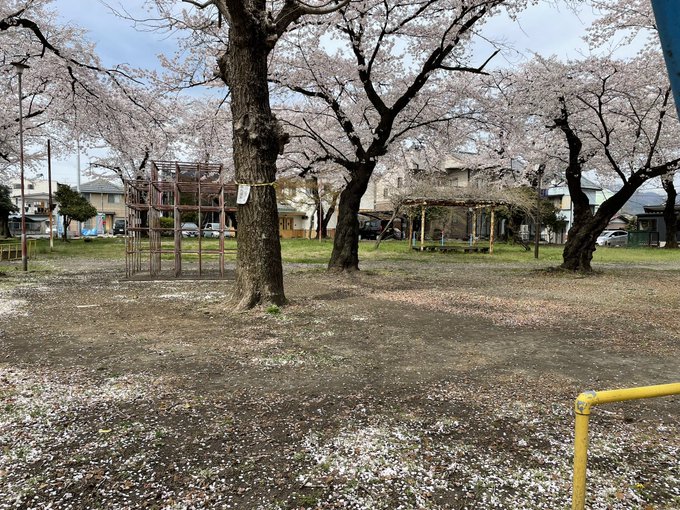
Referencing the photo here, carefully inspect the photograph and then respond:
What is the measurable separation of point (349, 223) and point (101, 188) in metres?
46.5

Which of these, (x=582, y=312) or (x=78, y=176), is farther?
(x=78, y=176)

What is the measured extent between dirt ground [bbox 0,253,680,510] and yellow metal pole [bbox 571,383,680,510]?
30.8 inches

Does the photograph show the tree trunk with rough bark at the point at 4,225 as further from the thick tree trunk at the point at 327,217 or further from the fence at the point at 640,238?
the fence at the point at 640,238

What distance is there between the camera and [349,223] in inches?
487

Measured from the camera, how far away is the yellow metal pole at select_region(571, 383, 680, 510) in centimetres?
143

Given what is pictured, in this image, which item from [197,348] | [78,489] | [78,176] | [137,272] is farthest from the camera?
[78,176]

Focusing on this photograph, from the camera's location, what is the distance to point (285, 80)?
11.7 metres

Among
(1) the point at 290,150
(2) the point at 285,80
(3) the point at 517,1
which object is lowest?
(1) the point at 290,150

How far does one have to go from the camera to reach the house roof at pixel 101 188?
5025cm

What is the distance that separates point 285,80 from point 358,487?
36.0 feet

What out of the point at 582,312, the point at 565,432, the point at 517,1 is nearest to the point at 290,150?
the point at 517,1

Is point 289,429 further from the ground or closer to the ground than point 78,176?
closer to the ground

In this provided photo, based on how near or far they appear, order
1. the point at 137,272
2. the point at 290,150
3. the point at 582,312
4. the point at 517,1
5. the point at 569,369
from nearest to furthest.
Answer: the point at 569,369, the point at 582,312, the point at 517,1, the point at 137,272, the point at 290,150

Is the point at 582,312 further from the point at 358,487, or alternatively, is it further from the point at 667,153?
the point at 667,153
